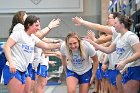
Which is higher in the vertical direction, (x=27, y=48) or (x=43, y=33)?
(x=43, y=33)

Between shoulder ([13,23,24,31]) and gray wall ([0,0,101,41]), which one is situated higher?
gray wall ([0,0,101,41])

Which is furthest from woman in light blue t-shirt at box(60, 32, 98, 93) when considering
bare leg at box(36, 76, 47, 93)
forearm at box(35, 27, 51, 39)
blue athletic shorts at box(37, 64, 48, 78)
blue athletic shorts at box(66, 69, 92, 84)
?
bare leg at box(36, 76, 47, 93)

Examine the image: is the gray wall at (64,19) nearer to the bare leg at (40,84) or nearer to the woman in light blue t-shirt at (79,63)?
the bare leg at (40,84)

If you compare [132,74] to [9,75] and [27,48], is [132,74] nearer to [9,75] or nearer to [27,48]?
[27,48]

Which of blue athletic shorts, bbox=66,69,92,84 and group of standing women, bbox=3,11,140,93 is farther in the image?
blue athletic shorts, bbox=66,69,92,84

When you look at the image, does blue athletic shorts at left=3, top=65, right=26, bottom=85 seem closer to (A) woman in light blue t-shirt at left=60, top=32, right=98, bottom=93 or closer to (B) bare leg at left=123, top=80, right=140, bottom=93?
(A) woman in light blue t-shirt at left=60, top=32, right=98, bottom=93

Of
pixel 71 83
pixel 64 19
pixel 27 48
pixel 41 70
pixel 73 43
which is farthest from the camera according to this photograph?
pixel 64 19

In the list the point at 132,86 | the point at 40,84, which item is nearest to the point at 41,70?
the point at 40,84

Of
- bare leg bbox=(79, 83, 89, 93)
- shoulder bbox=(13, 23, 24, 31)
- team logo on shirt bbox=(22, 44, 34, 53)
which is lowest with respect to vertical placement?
bare leg bbox=(79, 83, 89, 93)

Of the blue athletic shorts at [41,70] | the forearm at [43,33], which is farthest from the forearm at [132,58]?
the blue athletic shorts at [41,70]

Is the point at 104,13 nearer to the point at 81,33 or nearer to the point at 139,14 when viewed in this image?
the point at 81,33

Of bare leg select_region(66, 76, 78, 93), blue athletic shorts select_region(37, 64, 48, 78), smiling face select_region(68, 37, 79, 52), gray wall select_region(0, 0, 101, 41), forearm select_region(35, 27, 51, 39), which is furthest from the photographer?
gray wall select_region(0, 0, 101, 41)

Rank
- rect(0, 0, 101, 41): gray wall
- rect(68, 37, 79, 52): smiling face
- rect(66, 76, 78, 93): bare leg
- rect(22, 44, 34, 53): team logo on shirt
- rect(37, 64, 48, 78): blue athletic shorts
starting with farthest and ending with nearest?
1. rect(0, 0, 101, 41): gray wall
2. rect(37, 64, 48, 78): blue athletic shorts
3. rect(66, 76, 78, 93): bare leg
4. rect(68, 37, 79, 52): smiling face
5. rect(22, 44, 34, 53): team logo on shirt

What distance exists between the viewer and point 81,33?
15.7 m
